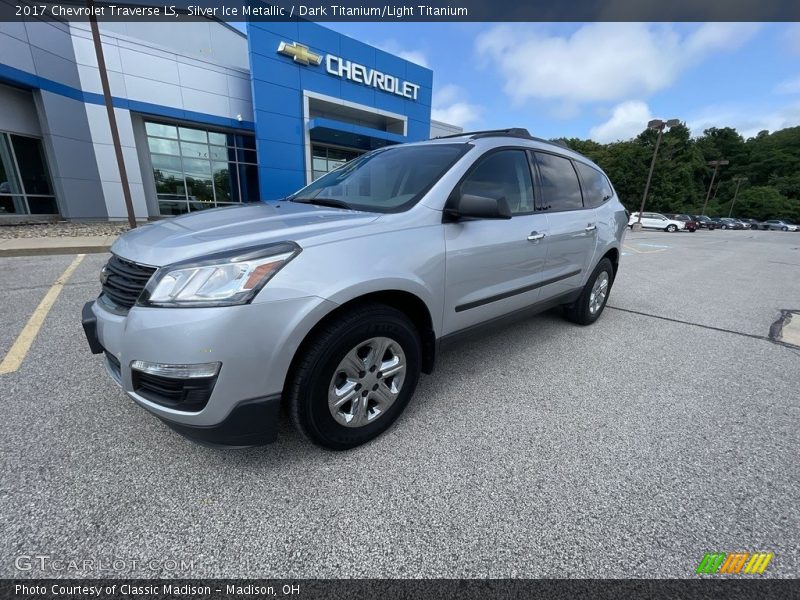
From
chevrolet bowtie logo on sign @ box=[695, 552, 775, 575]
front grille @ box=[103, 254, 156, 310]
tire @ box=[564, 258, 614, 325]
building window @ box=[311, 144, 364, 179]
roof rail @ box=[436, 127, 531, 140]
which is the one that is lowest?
chevrolet bowtie logo on sign @ box=[695, 552, 775, 575]

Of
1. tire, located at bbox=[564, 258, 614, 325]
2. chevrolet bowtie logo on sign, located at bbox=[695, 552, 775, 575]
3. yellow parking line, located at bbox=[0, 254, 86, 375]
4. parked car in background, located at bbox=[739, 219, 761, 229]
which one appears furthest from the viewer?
parked car in background, located at bbox=[739, 219, 761, 229]

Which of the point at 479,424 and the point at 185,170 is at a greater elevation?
the point at 185,170

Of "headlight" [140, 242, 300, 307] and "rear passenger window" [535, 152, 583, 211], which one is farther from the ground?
"rear passenger window" [535, 152, 583, 211]

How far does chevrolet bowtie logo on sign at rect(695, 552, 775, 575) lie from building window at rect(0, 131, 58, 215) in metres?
16.9

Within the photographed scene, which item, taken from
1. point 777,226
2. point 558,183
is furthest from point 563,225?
point 777,226

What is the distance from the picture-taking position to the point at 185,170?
14898mm

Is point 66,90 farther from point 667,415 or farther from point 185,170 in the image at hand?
point 667,415

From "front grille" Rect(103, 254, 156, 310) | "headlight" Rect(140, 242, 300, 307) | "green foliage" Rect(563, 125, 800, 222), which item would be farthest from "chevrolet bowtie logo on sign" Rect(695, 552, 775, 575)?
"green foliage" Rect(563, 125, 800, 222)

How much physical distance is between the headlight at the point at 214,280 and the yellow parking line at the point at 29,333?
2.17 meters

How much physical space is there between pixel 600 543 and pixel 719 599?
0.38 meters

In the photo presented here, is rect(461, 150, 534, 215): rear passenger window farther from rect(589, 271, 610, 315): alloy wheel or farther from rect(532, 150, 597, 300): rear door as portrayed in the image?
rect(589, 271, 610, 315): alloy wheel

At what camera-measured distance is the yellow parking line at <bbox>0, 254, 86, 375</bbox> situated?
269cm

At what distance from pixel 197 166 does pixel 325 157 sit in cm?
601

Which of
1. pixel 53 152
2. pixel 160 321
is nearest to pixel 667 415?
pixel 160 321
